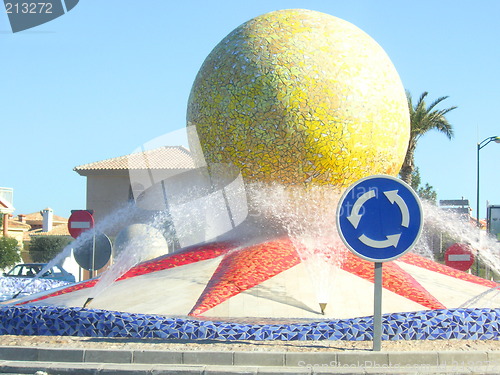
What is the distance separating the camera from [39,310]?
7902 millimetres

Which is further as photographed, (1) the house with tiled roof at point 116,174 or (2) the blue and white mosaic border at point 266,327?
(1) the house with tiled roof at point 116,174

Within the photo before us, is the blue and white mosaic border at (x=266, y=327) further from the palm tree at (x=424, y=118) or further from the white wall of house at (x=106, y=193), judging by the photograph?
the white wall of house at (x=106, y=193)

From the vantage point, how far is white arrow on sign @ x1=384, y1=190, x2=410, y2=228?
6305 mm

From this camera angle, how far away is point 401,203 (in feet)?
20.9

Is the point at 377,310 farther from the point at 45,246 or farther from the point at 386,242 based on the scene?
the point at 45,246

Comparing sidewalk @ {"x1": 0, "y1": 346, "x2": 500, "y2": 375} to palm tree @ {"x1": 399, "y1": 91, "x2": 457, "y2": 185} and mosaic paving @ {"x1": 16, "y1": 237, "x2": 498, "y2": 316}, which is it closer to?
mosaic paving @ {"x1": 16, "y1": 237, "x2": 498, "y2": 316}

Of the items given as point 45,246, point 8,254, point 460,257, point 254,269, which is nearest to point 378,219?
point 254,269

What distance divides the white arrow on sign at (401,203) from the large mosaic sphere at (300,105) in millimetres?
3482

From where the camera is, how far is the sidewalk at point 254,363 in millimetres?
6023

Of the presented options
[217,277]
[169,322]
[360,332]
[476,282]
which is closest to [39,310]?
[169,322]

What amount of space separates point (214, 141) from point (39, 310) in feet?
12.5

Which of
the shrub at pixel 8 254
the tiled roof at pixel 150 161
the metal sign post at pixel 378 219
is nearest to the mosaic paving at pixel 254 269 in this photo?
the metal sign post at pixel 378 219

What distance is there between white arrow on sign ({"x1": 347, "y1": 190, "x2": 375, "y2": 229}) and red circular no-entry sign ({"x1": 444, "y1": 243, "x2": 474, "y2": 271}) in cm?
866

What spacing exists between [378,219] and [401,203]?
0.91 ft
